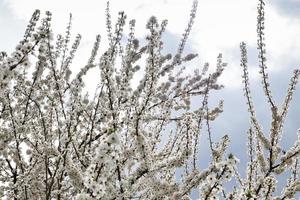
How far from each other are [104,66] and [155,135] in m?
2.43

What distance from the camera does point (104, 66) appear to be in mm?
7031

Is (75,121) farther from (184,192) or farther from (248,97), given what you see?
(248,97)

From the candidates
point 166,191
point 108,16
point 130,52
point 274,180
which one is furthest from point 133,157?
point 108,16

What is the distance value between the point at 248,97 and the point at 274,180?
59.4 inches

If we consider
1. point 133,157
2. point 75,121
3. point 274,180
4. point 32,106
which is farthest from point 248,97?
point 32,106

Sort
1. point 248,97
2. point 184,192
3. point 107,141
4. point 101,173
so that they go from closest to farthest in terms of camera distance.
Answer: point 107,141 < point 101,173 < point 184,192 < point 248,97

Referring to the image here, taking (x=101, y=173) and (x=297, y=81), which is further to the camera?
(x=297, y=81)

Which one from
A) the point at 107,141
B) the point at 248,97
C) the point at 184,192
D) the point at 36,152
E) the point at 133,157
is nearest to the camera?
the point at 107,141

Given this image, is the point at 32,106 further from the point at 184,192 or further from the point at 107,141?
the point at 107,141

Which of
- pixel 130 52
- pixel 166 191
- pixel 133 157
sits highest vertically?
pixel 130 52

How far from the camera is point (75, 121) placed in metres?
7.75

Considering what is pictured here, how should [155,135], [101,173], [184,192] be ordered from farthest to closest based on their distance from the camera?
[155,135], [184,192], [101,173]

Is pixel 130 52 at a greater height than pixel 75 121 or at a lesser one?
greater

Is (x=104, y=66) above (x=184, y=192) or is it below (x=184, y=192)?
above
